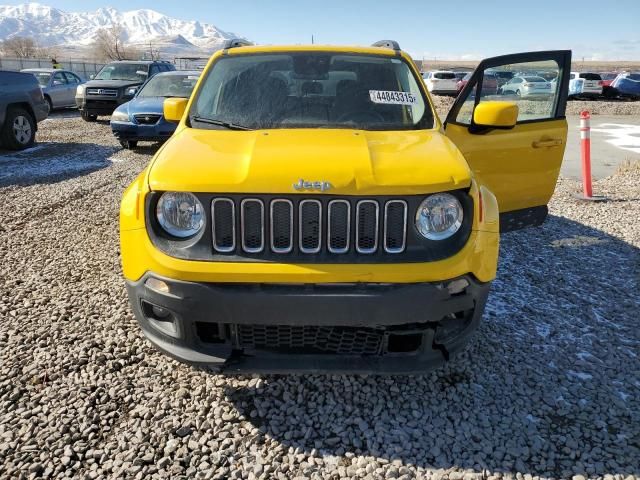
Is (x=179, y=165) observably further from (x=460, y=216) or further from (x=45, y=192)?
(x=45, y=192)

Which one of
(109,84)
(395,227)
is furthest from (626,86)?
(395,227)

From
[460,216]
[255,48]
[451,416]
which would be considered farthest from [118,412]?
[255,48]

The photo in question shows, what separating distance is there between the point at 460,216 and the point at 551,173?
82.0 inches

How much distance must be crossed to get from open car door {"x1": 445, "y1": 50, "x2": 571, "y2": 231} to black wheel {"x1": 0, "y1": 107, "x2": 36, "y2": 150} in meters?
9.55

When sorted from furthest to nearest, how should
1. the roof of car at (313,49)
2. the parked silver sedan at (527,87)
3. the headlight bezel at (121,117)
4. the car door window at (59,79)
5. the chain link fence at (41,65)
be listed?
1. the chain link fence at (41,65)
2. the car door window at (59,79)
3. the headlight bezel at (121,117)
4. the parked silver sedan at (527,87)
5. the roof of car at (313,49)

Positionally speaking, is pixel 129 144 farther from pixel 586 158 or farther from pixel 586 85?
pixel 586 85

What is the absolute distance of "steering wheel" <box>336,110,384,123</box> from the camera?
11.3ft

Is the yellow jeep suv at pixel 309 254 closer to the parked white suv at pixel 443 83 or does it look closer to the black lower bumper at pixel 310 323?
the black lower bumper at pixel 310 323

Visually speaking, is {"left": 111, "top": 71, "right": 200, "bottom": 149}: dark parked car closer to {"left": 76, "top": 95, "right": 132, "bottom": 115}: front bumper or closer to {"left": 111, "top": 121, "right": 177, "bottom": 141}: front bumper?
{"left": 111, "top": 121, "right": 177, "bottom": 141}: front bumper

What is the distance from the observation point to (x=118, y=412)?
9.07 feet

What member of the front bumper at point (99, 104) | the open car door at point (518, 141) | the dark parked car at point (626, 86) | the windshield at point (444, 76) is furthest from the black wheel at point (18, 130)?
the dark parked car at point (626, 86)

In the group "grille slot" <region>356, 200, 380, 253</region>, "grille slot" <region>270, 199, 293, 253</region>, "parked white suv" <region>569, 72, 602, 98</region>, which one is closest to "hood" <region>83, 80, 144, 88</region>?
"grille slot" <region>270, 199, 293, 253</region>

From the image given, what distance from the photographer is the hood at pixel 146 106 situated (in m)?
10.4

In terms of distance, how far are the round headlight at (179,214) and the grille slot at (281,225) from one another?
0.37 metres
